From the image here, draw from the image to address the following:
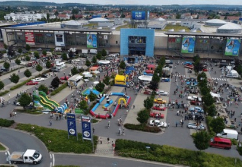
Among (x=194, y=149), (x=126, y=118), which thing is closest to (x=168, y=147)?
(x=194, y=149)

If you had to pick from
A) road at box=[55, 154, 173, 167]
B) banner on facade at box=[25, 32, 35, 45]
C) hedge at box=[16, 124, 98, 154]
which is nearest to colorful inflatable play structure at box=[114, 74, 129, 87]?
hedge at box=[16, 124, 98, 154]

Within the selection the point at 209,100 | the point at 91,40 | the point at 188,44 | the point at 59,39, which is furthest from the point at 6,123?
the point at 188,44

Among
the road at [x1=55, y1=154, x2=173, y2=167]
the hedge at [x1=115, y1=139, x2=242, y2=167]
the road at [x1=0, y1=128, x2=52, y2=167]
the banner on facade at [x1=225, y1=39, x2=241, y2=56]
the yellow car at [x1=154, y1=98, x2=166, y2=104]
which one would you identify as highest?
the banner on facade at [x1=225, y1=39, x2=241, y2=56]

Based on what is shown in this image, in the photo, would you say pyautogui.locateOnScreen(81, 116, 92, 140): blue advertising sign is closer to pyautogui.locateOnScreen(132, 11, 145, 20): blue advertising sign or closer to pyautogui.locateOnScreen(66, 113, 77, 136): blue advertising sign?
pyautogui.locateOnScreen(66, 113, 77, 136): blue advertising sign

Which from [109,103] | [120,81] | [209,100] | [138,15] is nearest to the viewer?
[209,100]

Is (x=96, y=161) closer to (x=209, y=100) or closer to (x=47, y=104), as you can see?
(x=47, y=104)

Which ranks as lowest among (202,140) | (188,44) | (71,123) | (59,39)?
(202,140)

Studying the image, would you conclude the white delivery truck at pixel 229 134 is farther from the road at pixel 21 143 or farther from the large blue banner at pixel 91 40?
the large blue banner at pixel 91 40
